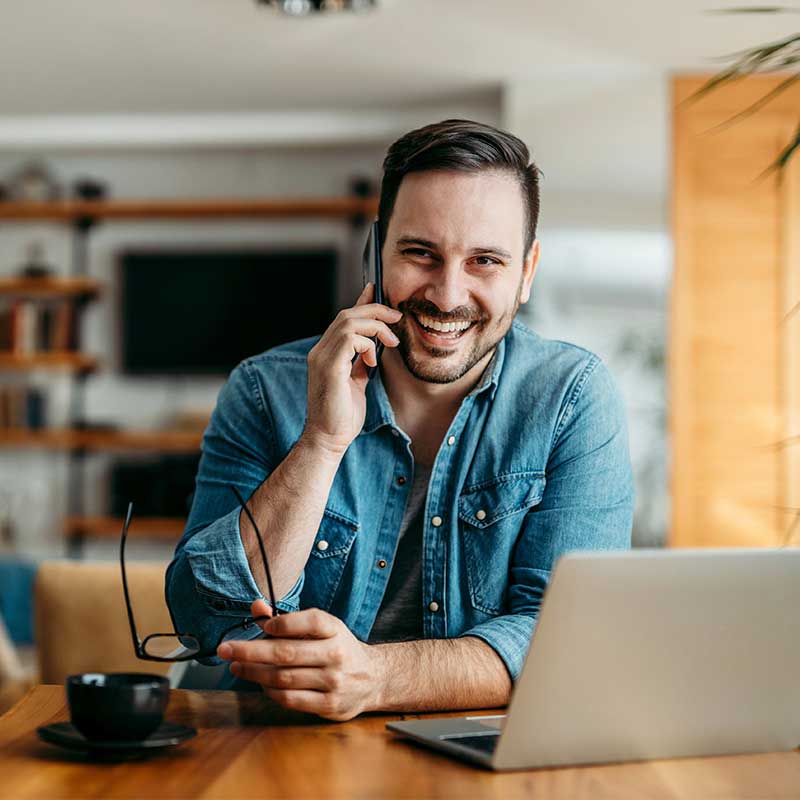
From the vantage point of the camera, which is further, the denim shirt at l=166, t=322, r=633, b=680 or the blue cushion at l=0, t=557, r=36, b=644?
the blue cushion at l=0, t=557, r=36, b=644

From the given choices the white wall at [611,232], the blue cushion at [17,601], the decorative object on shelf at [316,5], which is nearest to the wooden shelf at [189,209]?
the white wall at [611,232]

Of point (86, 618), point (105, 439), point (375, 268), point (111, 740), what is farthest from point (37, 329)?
point (111, 740)

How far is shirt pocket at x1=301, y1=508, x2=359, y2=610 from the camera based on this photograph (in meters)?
1.57

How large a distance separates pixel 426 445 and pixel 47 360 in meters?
4.27

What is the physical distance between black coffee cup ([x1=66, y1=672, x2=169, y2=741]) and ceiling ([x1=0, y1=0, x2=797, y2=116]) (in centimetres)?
356

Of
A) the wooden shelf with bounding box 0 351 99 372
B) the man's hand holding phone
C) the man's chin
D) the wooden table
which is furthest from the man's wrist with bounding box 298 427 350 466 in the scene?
the wooden shelf with bounding box 0 351 99 372

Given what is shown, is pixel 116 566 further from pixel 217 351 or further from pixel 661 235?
pixel 217 351

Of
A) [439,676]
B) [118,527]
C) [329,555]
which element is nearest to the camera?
[439,676]

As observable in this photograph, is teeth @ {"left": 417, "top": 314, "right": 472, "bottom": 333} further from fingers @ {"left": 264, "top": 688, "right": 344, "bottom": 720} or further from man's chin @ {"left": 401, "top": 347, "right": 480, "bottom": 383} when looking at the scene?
fingers @ {"left": 264, "top": 688, "right": 344, "bottom": 720}

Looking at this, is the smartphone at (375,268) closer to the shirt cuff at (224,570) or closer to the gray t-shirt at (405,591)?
the gray t-shirt at (405,591)

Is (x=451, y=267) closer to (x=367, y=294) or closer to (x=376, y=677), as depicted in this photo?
(x=367, y=294)

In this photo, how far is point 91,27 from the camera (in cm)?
434

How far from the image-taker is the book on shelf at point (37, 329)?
18.5 feet

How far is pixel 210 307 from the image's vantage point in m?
5.74
